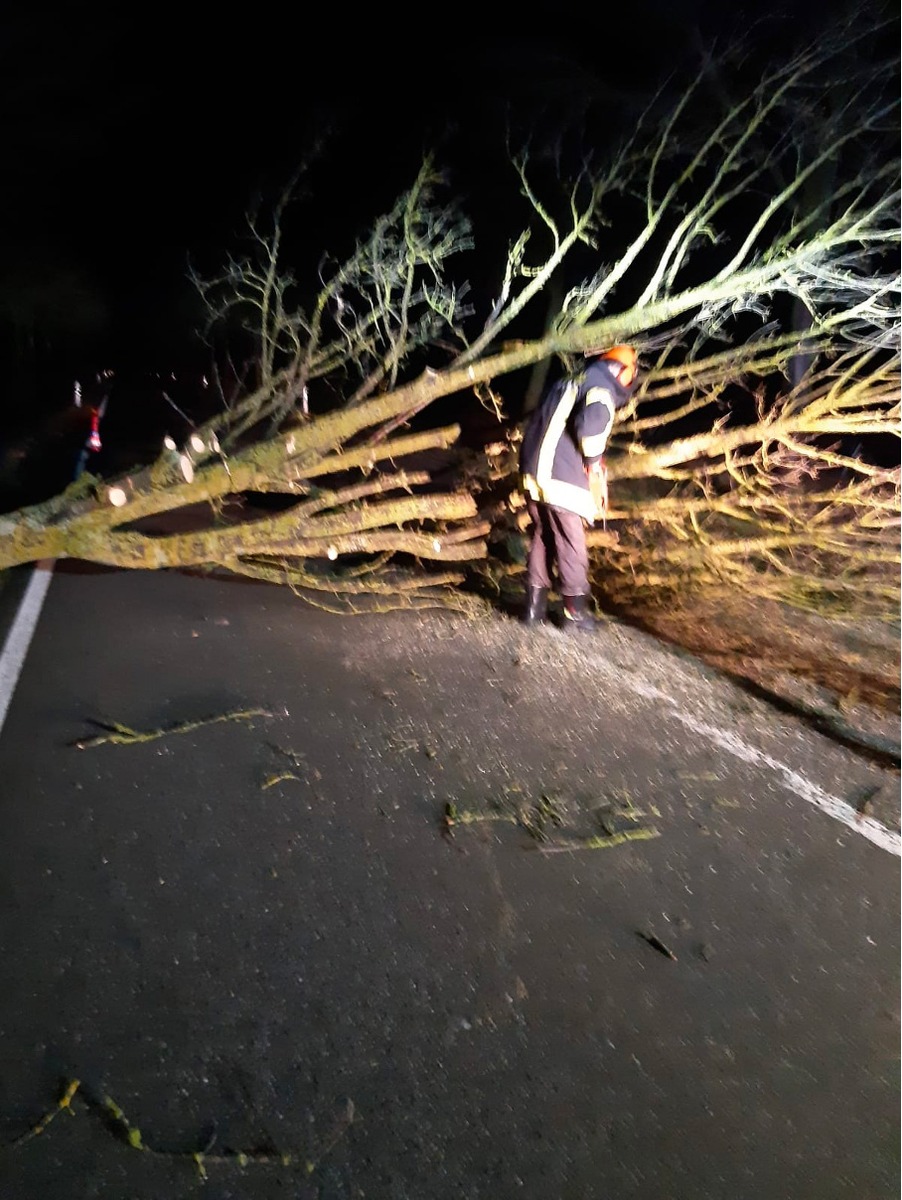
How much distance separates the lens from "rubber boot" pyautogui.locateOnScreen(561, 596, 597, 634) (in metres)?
5.66

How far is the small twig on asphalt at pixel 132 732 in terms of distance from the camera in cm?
364

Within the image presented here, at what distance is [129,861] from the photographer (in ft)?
9.61

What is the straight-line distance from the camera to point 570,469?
528cm

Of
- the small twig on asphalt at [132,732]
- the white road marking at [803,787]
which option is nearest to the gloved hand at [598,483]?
the white road marking at [803,787]

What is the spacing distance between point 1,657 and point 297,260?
19.6 metres

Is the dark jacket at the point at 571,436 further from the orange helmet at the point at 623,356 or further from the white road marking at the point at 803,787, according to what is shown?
the white road marking at the point at 803,787

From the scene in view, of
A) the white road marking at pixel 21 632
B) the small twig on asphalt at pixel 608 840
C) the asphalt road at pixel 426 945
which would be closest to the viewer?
the asphalt road at pixel 426 945

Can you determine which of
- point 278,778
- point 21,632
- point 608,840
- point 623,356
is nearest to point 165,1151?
point 278,778

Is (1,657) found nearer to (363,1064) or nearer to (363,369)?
Answer: (363,1064)

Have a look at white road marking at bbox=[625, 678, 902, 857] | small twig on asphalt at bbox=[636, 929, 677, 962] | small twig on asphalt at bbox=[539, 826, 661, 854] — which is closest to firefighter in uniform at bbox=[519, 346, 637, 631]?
white road marking at bbox=[625, 678, 902, 857]

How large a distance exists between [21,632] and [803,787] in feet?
13.9

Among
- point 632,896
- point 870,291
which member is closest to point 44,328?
point 870,291

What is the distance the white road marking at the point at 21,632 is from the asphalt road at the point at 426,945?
121 mm

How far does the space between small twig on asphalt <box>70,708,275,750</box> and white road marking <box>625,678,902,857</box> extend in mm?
2398
